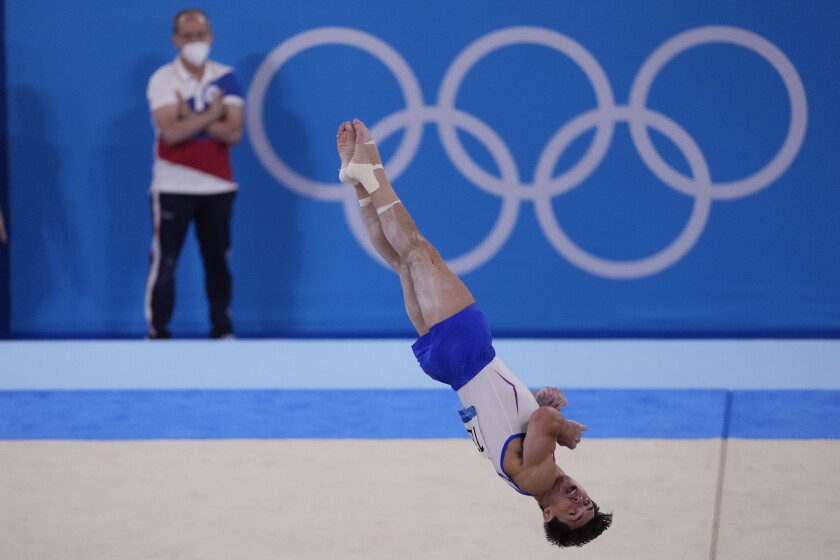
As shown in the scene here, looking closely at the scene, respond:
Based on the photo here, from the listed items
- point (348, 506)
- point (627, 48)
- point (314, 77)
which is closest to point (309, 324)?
point (314, 77)

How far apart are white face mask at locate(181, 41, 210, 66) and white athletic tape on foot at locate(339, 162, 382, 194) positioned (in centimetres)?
332

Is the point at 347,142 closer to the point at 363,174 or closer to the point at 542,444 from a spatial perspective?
the point at 363,174

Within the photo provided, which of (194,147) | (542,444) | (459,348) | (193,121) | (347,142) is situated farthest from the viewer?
(194,147)

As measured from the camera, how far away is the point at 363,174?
4594 millimetres

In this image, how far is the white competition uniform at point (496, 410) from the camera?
14.5 ft

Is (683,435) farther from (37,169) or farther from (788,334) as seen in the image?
(37,169)

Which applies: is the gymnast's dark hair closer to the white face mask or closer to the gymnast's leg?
the gymnast's leg

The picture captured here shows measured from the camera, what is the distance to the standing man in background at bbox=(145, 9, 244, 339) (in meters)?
7.54

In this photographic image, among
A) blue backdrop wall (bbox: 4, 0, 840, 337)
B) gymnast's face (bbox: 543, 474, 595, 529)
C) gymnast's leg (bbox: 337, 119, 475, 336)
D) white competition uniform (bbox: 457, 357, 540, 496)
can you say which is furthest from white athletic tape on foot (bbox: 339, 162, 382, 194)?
blue backdrop wall (bbox: 4, 0, 840, 337)

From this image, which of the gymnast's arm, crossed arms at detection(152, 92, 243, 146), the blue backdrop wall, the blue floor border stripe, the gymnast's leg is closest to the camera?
the gymnast's arm

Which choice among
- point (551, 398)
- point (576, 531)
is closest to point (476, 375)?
point (551, 398)

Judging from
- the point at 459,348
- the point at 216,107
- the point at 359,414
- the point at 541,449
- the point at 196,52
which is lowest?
the point at 359,414

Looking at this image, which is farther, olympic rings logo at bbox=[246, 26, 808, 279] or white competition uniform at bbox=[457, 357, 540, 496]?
olympic rings logo at bbox=[246, 26, 808, 279]

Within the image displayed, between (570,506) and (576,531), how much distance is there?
0.34 feet
